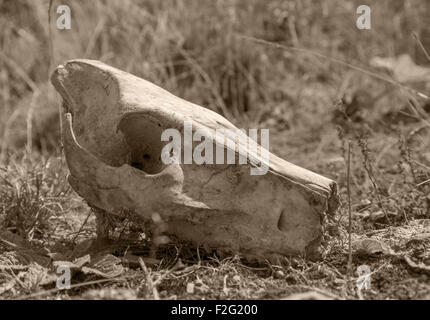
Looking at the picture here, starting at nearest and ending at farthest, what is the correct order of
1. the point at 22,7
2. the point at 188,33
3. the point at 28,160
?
the point at 28,160
the point at 188,33
the point at 22,7

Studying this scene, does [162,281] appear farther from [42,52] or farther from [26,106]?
[42,52]

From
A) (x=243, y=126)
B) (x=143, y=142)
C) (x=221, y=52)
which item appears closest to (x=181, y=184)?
(x=143, y=142)

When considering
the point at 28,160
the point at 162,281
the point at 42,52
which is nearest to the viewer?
the point at 162,281

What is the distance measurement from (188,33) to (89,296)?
2.63 meters

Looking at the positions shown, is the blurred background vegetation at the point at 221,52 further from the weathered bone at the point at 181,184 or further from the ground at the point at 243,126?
the weathered bone at the point at 181,184

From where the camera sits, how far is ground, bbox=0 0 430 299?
2.06 m

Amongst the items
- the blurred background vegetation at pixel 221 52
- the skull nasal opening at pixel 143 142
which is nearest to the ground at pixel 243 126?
the blurred background vegetation at pixel 221 52

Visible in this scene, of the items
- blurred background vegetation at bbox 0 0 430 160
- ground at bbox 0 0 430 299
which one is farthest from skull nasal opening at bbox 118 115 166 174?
blurred background vegetation at bbox 0 0 430 160

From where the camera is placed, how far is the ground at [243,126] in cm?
206

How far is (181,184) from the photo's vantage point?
201cm

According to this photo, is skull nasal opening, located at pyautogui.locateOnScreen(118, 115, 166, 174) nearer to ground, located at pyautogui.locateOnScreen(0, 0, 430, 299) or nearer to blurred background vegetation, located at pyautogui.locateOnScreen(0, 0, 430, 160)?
ground, located at pyautogui.locateOnScreen(0, 0, 430, 299)

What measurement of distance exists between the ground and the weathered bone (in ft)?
0.30

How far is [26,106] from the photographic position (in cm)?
426

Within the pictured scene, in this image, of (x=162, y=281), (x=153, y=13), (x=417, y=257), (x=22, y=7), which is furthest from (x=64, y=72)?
(x=22, y=7)
